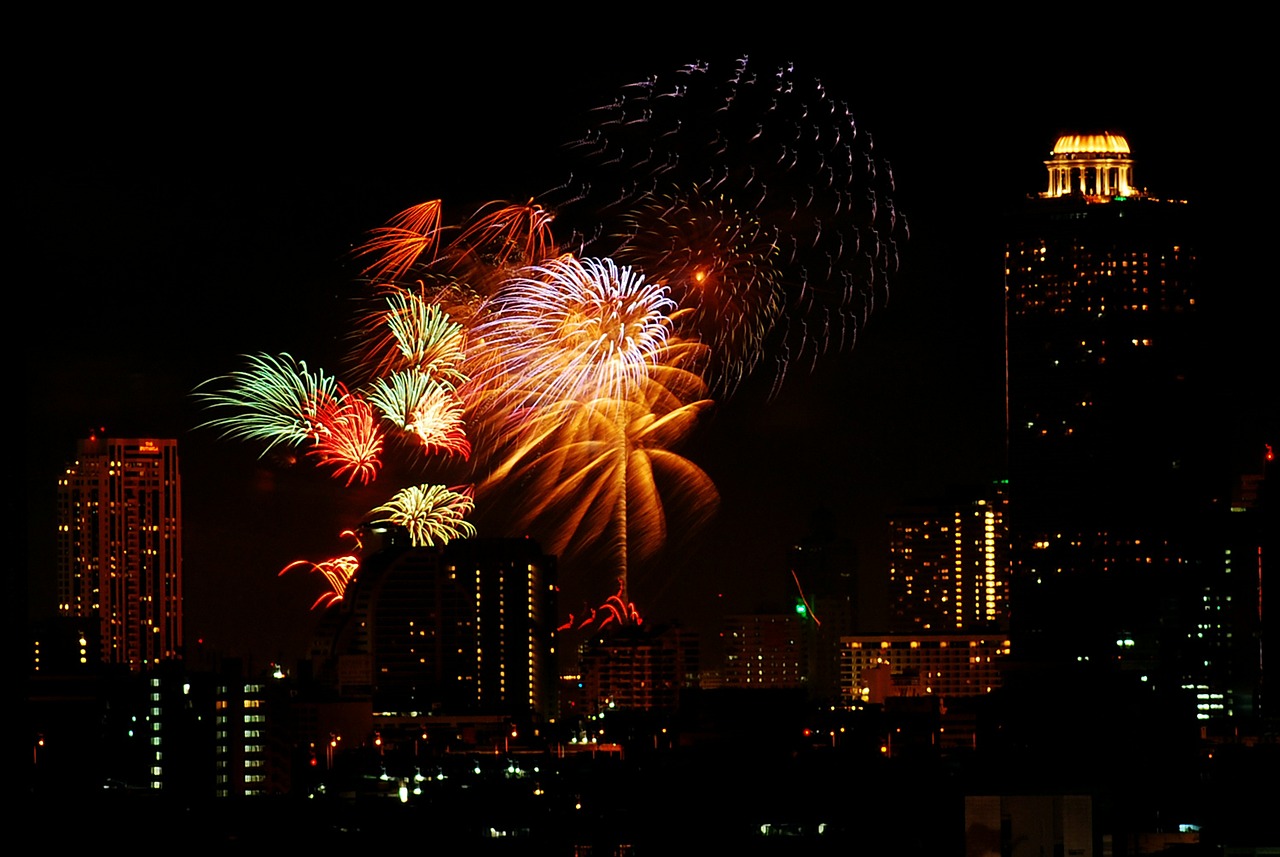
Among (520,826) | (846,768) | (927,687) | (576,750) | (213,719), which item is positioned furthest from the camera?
(927,687)

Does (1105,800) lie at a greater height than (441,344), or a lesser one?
lesser

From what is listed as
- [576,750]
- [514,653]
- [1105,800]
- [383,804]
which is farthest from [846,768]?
[514,653]

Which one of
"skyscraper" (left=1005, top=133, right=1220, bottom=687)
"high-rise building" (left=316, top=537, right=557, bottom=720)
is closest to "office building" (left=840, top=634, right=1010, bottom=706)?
"skyscraper" (left=1005, top=133, right=1220, bottom=687)

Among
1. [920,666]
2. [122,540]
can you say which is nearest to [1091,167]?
[920,666]

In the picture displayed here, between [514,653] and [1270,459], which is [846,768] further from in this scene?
[514,653]

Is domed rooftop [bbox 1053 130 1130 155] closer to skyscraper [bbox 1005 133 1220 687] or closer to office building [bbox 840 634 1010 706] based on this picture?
skyscraper [bbox 1005 133 1220 687]

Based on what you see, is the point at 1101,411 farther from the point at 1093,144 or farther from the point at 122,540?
the point at 122,540
